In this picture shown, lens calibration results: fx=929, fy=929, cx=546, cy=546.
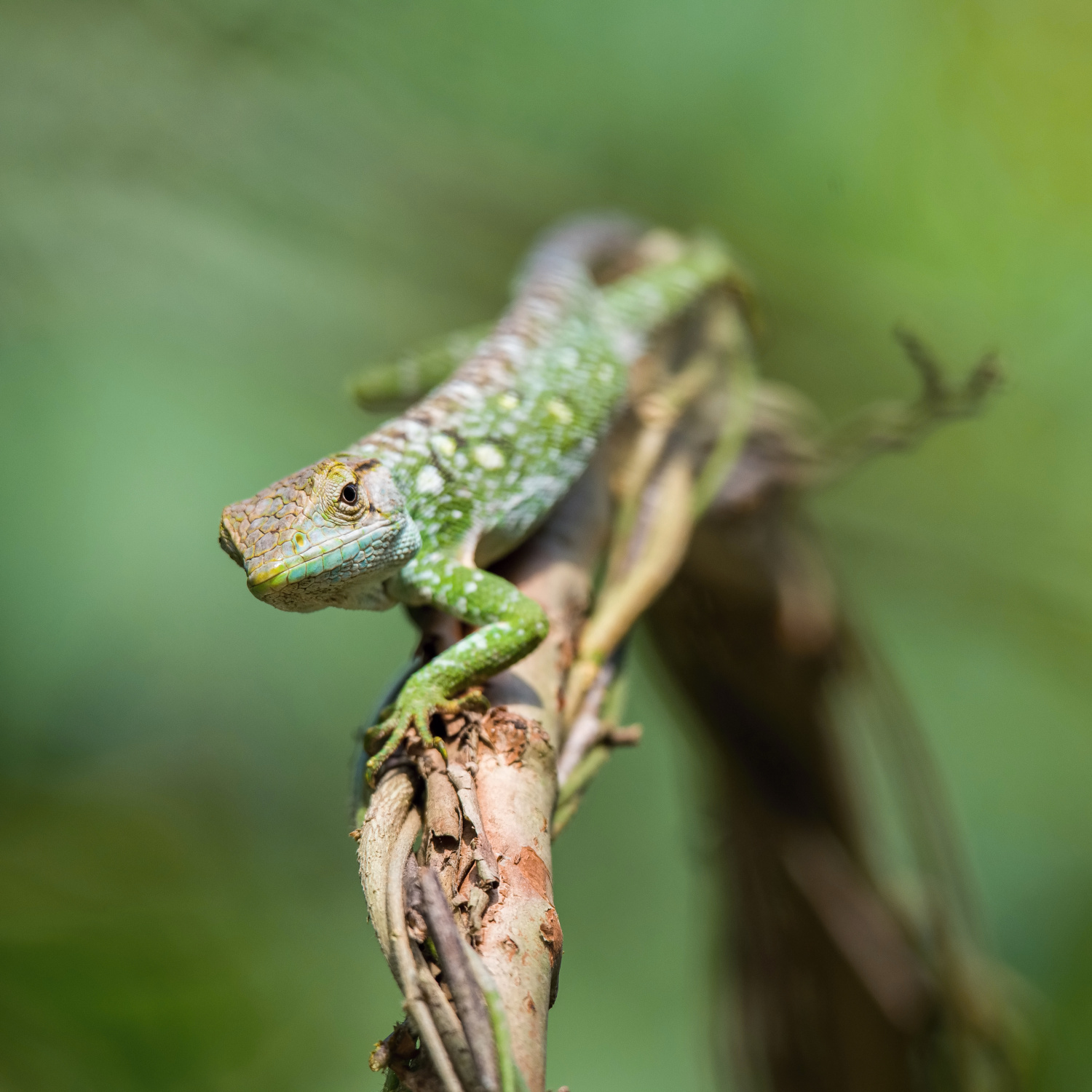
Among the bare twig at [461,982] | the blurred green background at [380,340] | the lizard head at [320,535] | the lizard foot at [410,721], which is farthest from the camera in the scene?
the blurred green background at [380,340]

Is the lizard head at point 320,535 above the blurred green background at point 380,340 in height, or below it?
below

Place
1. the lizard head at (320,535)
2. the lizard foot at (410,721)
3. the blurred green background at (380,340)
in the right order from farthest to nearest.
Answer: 1. the blurred green background at (380,340)
2. the lizard head at (320,535)
3. the lizard foot at (410,721)

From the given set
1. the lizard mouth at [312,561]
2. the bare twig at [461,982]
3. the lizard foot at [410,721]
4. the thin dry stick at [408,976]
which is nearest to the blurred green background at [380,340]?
the lizard foot at [410,721]

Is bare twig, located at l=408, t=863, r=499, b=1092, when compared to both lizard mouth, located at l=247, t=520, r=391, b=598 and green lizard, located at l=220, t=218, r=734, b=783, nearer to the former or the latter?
green lizard, located at l=220, t=218, r=734, b=783

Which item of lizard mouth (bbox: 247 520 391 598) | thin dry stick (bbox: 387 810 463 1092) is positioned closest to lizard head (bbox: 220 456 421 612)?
lizard mouth (bbox: 247 520 391 598)

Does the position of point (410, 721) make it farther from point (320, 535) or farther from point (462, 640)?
point (320, 535)

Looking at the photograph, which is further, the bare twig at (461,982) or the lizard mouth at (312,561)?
the lizard mouth at (312,561)

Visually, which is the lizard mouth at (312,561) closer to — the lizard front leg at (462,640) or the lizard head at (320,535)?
the lizard head at (320,535)

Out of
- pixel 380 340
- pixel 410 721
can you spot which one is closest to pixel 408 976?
pixel 410 721
